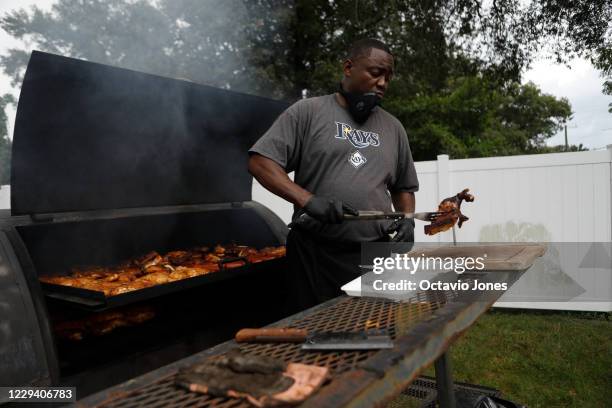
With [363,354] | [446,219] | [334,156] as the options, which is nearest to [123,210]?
[334,156]

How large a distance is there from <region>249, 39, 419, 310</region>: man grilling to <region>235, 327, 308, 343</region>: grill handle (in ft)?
4.06

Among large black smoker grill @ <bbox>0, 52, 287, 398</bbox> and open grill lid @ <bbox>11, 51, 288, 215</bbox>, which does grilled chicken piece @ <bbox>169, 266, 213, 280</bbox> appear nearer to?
large black smoker grill @ <bbox>0, 52, 287, 398</bbox>

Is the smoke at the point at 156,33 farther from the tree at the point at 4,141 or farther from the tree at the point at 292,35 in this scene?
the tree at the point at 4,141

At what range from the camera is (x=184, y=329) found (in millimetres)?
3641

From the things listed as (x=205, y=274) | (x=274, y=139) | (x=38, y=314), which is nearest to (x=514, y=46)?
(x=274, y=139)

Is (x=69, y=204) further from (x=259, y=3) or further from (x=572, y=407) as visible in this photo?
(x=259, y=3)

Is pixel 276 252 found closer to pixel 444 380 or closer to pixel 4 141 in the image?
pixel 444 380

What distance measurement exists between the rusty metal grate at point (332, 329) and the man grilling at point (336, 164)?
31.3 inches

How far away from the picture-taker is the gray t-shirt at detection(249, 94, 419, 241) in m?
2.74

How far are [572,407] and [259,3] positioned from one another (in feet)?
24.7

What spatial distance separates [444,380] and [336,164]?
133cm

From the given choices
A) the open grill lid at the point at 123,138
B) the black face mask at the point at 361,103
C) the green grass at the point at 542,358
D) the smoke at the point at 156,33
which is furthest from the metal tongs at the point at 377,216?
the smoke at the point at 156,33

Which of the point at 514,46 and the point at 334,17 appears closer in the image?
the point at 514,46

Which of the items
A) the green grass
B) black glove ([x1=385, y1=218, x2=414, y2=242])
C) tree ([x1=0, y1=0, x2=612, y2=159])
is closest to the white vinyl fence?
the green grass
